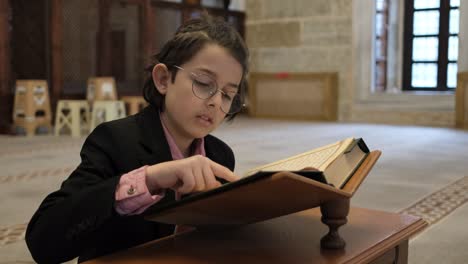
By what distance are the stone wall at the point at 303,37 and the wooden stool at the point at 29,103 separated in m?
3.90

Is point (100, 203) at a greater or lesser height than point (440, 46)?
lesser

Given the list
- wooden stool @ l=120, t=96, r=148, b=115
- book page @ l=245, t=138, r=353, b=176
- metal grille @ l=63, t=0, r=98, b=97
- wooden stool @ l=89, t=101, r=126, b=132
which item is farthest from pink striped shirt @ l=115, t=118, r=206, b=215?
metal grille @ l=63, t=0, r=98, b=97

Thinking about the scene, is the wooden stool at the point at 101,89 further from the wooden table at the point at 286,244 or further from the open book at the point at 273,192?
the open book at the point at 273,192

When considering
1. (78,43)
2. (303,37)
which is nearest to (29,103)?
(78,43)

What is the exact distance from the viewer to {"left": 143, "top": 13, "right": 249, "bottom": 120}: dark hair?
1.23 metres

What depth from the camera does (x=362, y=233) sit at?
112cm

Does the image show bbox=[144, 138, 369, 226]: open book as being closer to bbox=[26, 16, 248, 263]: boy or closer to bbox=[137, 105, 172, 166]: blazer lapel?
bbox=[26, 16, 248, 263]: boy

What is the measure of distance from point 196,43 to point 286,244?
1.56 feet

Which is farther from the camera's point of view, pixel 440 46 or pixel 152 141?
pixel 440 46

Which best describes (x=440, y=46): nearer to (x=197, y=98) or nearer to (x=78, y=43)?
(x=78, y=43)

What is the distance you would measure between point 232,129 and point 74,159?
2921 mm

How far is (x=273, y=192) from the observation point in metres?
0.85

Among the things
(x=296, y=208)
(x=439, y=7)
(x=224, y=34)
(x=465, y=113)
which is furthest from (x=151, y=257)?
(x=439, y=7)

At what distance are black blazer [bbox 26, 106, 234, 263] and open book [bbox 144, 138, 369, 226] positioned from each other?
0.40 ft
